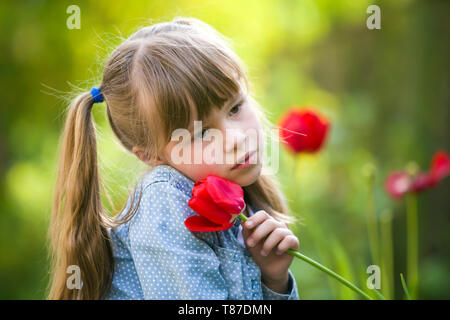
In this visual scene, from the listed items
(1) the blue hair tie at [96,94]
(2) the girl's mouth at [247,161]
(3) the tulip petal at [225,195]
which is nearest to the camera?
(3) the tulip petal at [225,195]

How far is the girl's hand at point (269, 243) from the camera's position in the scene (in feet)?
2.27

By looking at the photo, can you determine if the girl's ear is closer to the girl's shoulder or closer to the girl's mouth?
the girl's shoulder

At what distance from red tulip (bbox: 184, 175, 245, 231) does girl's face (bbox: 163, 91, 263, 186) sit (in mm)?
76

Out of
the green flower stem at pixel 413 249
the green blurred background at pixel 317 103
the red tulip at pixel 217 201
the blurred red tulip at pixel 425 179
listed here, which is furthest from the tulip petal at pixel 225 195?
the green blurred background at pixel 317 103

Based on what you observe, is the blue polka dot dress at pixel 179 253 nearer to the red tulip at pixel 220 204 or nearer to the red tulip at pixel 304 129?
the red tulip at pixel 220 204

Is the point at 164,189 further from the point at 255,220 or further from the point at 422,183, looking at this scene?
the point at 422,183

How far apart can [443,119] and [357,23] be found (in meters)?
0.81

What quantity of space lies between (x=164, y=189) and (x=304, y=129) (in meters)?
0.41

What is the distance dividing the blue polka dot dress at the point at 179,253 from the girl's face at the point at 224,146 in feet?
0.15

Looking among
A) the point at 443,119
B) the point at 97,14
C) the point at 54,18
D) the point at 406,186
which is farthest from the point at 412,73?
the point at 54,18

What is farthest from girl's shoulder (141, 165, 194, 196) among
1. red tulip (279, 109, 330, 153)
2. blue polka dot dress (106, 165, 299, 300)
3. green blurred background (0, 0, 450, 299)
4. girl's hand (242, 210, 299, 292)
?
green blurred background (0, 0, 450, 299)

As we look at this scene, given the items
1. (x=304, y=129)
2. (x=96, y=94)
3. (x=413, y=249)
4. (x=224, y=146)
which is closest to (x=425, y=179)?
(x=304, y=129)

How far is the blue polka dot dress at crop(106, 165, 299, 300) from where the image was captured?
0.69m

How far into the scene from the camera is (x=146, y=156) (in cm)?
80
